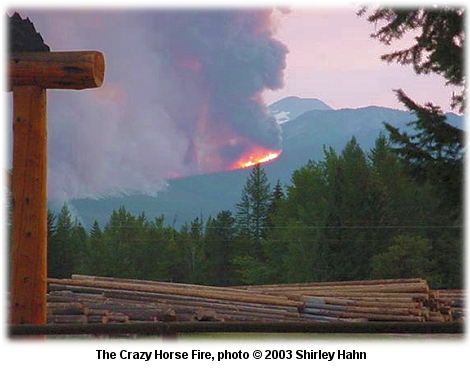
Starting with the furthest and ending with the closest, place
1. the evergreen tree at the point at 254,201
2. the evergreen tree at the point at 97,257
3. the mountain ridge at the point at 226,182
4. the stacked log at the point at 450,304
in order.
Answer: the mountain ridge at the point at 226,182 → the evergreen tree at the point at 97,257 → the evergreen tree at the point at 254,201 → the stacked log at the point at 450,304

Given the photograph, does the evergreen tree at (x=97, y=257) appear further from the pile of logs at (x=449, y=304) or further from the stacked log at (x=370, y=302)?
the pile of logs at (x=449, y=304)

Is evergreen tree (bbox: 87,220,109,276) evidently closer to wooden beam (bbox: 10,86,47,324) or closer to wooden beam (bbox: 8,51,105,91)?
wooden beam (bbox: 10,86,47,324)

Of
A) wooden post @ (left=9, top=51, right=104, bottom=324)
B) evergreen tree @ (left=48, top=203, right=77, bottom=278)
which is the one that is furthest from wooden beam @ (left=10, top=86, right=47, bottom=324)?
evergreen tree @ (left=48, top=203, right=77, bottom=278)

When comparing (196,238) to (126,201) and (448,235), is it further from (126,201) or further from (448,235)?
(448,235)

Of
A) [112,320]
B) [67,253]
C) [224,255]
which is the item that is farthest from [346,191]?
[112,320]

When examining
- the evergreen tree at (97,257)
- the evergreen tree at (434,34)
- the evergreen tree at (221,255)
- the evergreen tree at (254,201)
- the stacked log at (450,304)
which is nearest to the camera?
the evergreen tree at (434,34)

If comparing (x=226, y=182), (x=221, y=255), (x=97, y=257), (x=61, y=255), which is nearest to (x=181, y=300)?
(x=61, y=255)

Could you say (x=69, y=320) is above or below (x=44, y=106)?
below

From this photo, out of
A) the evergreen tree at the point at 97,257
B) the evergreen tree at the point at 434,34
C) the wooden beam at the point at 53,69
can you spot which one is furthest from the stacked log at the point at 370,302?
the evergreen tree at the point at 97,257
